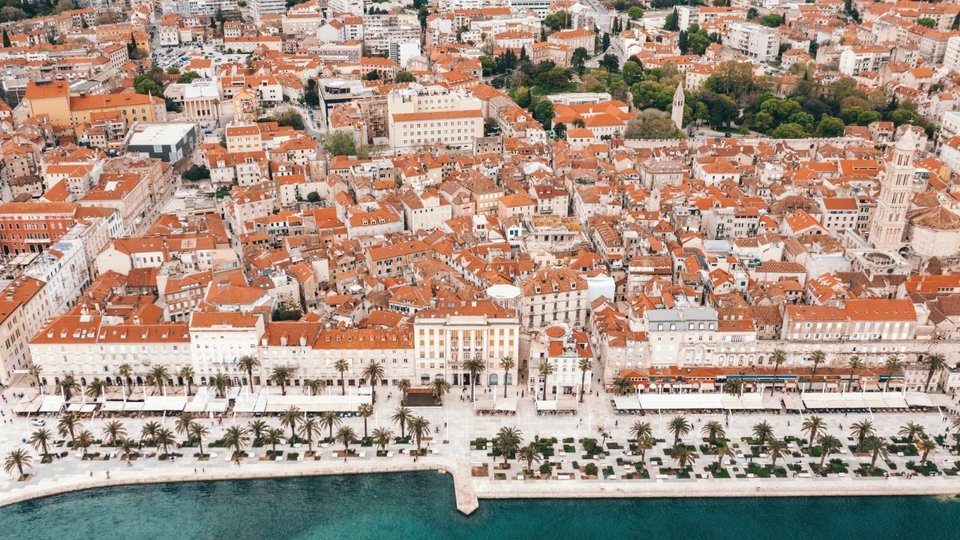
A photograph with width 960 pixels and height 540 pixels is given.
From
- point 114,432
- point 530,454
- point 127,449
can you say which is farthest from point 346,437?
point 114,432

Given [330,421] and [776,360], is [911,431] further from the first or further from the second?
[330,421]

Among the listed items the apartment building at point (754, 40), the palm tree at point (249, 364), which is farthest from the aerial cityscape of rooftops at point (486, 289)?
the apartment building at point (754, 40)

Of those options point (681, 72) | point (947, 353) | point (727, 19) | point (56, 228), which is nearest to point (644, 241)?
point (947, 353)

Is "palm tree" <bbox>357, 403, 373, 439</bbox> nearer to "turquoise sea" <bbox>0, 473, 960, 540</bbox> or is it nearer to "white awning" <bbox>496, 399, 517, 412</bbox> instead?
"turquoise sea" <bbox>0, 473, 960, 540</bbox>

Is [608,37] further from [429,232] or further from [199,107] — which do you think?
[429,232]

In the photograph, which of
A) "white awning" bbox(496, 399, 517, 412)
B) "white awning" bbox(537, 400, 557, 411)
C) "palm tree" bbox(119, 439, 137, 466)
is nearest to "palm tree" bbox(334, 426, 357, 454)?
"white awning" bbox(496, 399, 517, 412)

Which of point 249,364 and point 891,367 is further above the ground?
point 249,364
